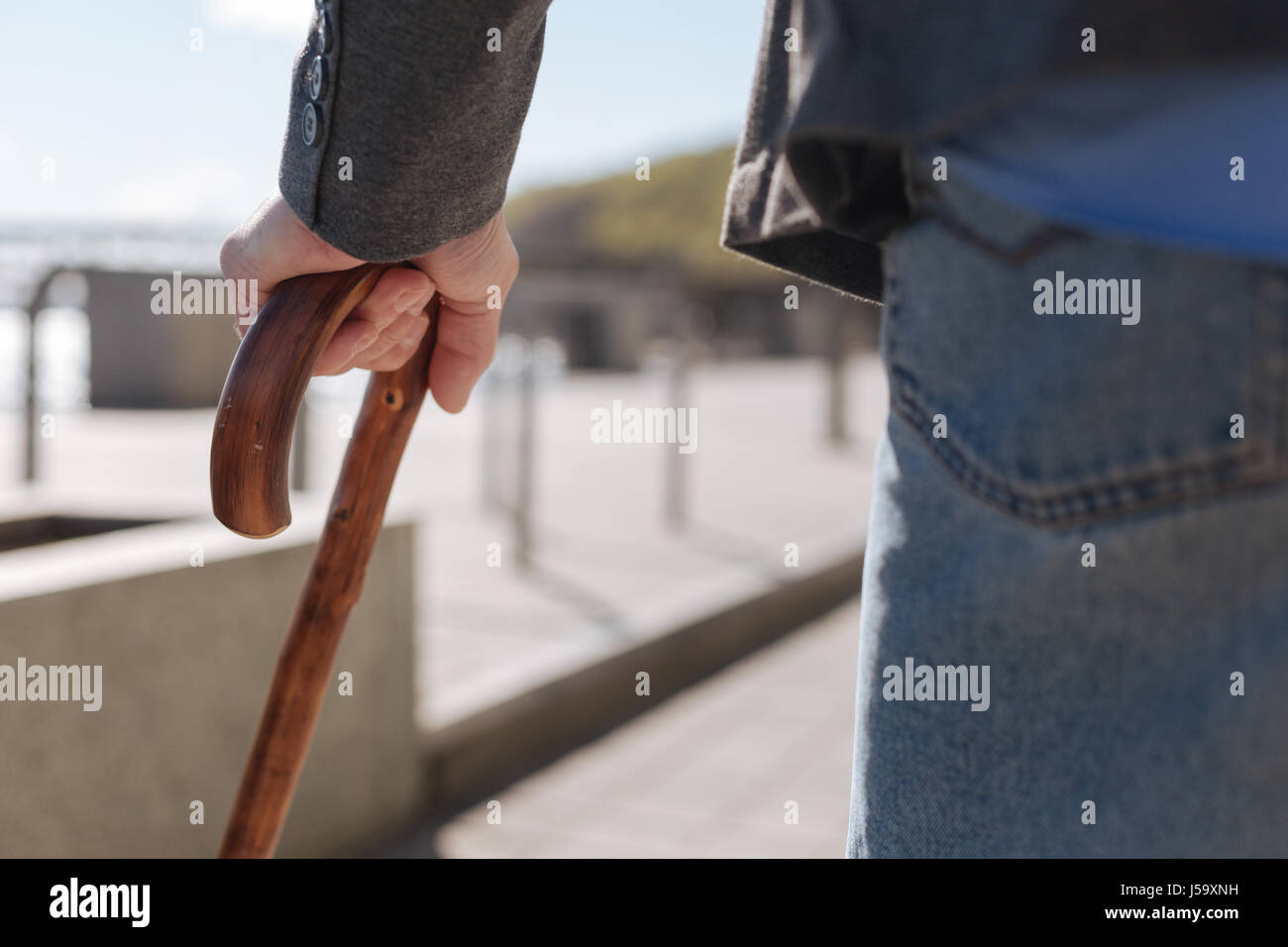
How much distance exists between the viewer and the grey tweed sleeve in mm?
1029

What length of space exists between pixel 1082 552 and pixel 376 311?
28.9 inches

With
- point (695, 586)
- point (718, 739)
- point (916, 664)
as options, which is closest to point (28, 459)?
point (695, 586)

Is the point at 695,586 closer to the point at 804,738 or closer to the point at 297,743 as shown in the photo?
the point at 804,738

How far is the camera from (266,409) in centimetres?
112

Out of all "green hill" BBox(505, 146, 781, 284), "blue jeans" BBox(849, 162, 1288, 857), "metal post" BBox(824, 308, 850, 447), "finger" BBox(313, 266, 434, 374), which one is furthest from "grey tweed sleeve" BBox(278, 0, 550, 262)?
"green hill" BBox(505, 146, 781, 284)

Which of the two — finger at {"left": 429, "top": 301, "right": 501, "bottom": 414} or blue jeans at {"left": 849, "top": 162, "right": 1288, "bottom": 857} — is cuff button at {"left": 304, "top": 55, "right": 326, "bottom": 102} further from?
blue jeans at {"left": 849, "top": 162, "right": 1288, "bottom": 857}

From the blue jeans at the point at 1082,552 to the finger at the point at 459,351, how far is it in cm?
65

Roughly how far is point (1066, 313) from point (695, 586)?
5.29 metres

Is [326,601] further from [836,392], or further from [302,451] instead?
[836,392]

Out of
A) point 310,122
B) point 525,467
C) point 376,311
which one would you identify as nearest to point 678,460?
point 525,467

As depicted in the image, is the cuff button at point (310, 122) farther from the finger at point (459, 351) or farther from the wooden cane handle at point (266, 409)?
the finger at point (459, 351)

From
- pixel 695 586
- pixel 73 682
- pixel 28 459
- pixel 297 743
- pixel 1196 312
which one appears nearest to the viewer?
pixel 1196 312

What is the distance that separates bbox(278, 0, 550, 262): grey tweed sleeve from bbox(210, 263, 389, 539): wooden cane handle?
0.25 ft
